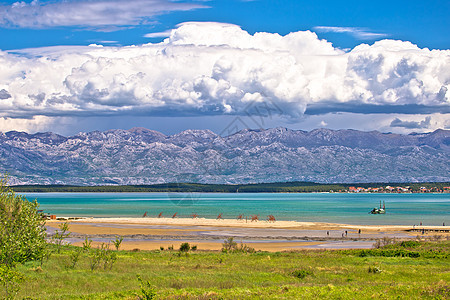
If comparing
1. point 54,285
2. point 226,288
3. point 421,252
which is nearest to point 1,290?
point 54,285

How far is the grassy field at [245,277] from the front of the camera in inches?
1008

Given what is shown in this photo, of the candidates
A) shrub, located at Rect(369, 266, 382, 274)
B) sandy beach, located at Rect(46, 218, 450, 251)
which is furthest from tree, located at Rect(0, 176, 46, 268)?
sandy beach, located at Rect(46, 218, 450, 251)

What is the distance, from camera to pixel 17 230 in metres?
30.6

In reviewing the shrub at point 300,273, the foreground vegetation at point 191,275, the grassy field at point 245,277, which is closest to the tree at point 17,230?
the foreground vegetation at point 191,275

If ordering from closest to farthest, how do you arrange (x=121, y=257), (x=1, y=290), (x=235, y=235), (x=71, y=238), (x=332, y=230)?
(x=1, y=290), (x=121, y=257), (x=71, y=238), (x=235, y=235), (x=332, y=230)

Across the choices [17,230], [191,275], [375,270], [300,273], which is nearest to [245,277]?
[191,275]

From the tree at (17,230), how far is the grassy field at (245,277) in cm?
139

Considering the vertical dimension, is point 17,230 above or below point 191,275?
above

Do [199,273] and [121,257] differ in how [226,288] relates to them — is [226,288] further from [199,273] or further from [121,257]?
[121,257]

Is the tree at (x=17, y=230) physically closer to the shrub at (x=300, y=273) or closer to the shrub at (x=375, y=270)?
the shrub at (x=300, y=273)

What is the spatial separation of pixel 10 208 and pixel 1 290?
7.05 meters

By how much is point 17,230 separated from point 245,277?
565 inches

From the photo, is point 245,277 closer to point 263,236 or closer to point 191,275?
point 191,275

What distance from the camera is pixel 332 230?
292ft
